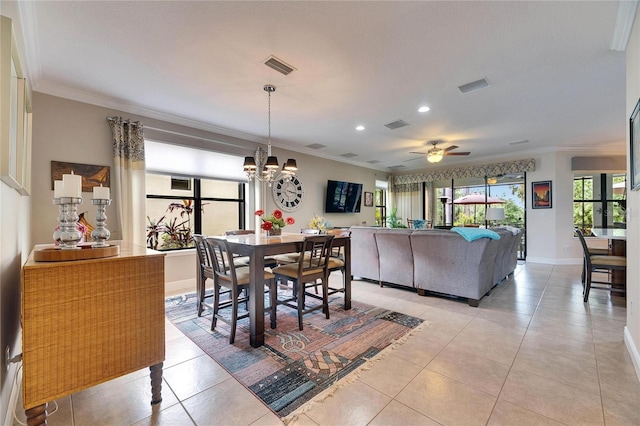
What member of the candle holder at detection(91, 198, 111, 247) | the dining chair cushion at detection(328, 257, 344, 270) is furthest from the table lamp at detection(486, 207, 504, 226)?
the candle holder at detection(91, 198, 111, 247)

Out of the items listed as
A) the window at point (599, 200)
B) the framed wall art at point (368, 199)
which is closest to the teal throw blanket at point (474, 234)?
the framed wall art at point (368, 199)

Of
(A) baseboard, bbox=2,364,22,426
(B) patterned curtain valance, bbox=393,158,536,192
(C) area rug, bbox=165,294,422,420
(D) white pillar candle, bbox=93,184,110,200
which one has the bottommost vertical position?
(C) area rug, bbox=165,294,422,420

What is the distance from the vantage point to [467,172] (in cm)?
734

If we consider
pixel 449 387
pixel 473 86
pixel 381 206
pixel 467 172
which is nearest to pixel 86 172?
pixel 449 387

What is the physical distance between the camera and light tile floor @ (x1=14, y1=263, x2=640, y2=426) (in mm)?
1548

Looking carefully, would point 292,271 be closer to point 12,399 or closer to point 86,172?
point 12,399

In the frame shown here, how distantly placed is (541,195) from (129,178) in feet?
27.3

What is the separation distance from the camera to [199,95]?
3379mm

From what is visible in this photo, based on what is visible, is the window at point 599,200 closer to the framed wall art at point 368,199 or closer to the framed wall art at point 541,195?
the framed wall art at point 541,195

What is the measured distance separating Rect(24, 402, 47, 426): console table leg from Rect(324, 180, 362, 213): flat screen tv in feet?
18.5

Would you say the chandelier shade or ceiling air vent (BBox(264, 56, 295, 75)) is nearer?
ceiling air vent (BBox(264, 56, 295, 75))

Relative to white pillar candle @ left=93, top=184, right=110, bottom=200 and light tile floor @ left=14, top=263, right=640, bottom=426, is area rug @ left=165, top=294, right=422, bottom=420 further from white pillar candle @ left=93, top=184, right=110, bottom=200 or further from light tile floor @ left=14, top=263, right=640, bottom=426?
white pillar candle @ left=93, top=184, right=110, bottom=200

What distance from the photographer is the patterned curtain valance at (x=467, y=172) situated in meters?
6.48

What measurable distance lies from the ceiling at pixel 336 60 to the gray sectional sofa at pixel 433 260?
6.00 feet
